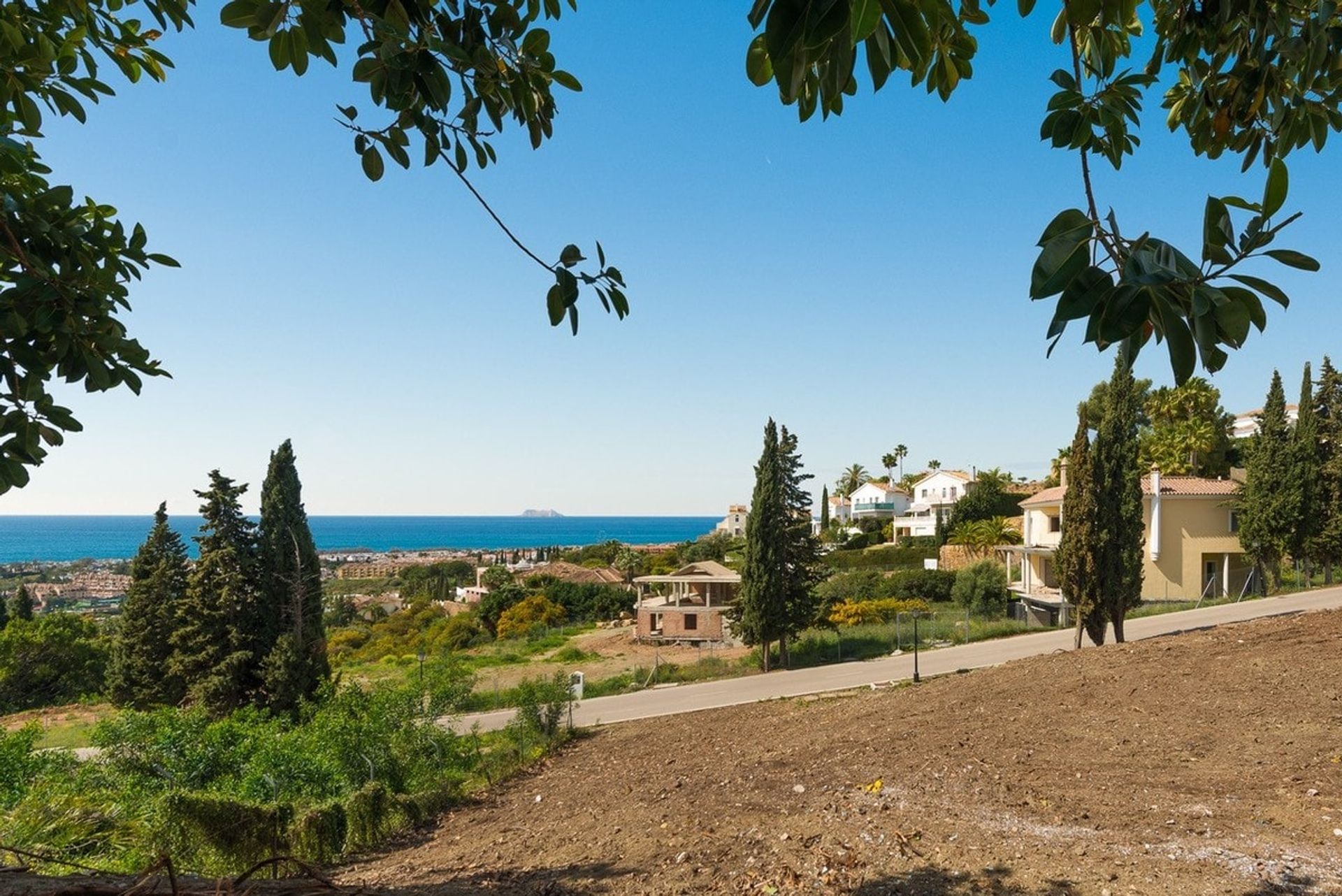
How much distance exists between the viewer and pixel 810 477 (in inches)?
891

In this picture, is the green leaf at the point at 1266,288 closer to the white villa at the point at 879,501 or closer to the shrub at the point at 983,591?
the shrub at the point at 983,591

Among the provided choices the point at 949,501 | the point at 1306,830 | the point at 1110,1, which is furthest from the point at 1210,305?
the point at 949,501

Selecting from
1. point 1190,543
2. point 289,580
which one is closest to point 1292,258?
point 289,580

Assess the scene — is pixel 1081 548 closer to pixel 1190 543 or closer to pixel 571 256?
pixel 1190 543

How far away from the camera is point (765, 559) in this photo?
71.8ft

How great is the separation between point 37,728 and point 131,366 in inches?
462

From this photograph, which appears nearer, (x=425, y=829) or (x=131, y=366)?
(x=131, y=366)

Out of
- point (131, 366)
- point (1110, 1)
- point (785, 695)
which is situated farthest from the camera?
point (785, 695)

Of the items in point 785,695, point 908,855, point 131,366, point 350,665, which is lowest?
point 350,665

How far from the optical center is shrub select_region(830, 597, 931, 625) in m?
29.0

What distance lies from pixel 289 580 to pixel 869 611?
→ 20.4 meters

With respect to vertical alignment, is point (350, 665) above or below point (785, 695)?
below

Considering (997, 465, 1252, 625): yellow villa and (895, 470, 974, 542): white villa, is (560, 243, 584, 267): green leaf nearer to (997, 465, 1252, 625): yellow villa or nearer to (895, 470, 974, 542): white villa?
(997, 465, 1252, 625): yellow villa

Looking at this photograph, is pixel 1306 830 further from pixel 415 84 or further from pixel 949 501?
pixel 949 501
